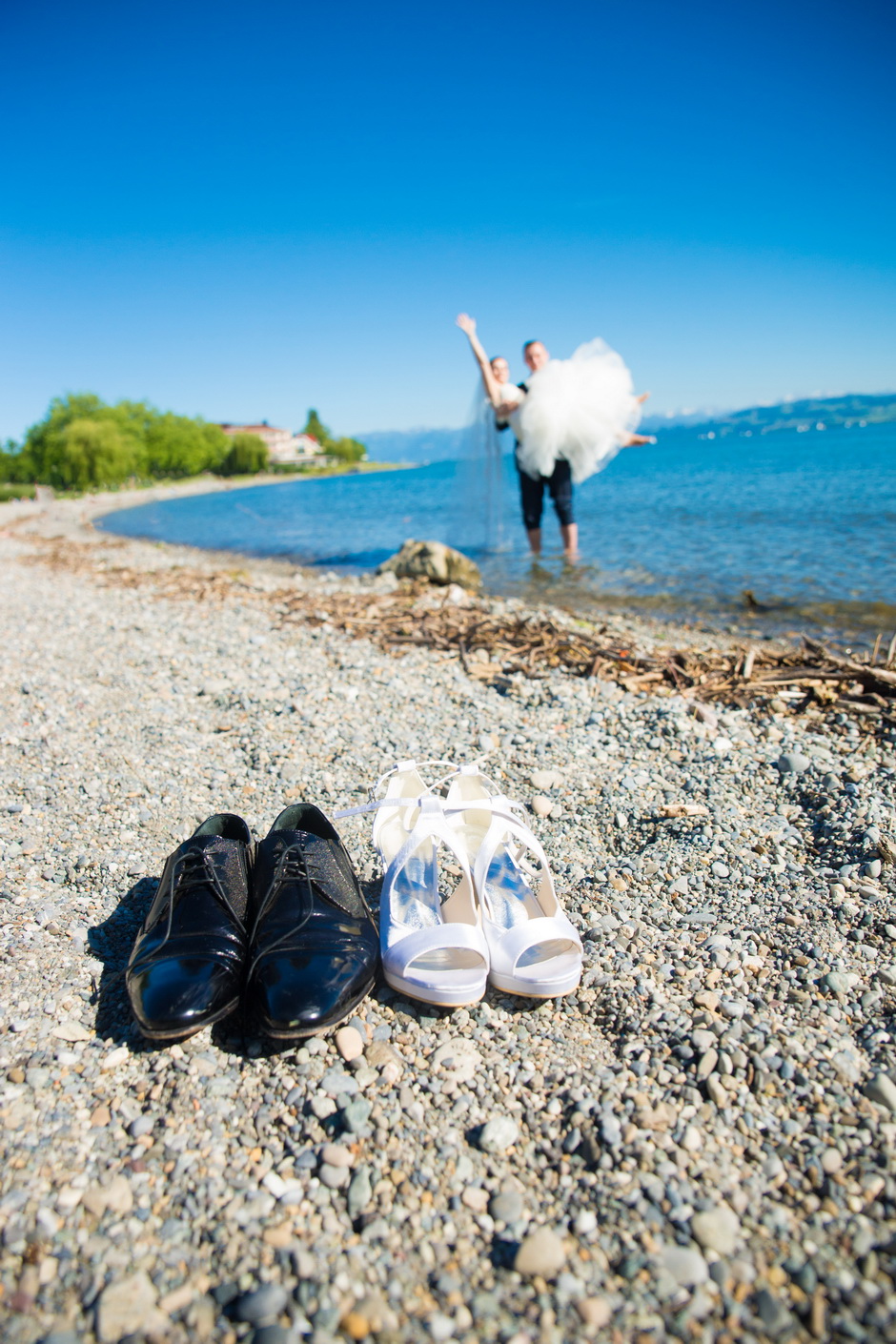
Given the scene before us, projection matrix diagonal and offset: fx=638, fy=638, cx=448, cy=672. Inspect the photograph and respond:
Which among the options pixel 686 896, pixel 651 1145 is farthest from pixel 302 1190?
pixel 686 896

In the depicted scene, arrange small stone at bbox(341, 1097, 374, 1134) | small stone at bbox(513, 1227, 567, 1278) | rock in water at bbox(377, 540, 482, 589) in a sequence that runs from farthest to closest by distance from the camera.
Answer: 1. rock in water at bbox(377, 540, 482, 589)
2. small stone at bbox(341, 1097, 374, 1134)
3. small stone at bbox(513, 1227, 567, 1278)

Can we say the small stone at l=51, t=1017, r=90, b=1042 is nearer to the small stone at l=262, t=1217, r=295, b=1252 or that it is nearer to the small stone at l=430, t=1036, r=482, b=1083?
the small stone at l=262, t=1217, r=295, b=1252

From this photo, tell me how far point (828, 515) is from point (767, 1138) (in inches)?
745

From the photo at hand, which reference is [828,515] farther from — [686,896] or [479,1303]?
[479,1303]

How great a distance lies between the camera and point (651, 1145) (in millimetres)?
1668

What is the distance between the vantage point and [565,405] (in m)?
10.1

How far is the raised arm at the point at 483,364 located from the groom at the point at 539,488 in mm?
175

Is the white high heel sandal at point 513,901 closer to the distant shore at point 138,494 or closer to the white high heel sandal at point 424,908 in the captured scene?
the white high heel sandal at point 424,908

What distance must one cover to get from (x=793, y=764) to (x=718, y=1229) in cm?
264

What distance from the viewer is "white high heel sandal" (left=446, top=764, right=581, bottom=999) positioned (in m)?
2.16

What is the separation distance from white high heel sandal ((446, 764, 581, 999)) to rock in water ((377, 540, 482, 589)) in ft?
26.3

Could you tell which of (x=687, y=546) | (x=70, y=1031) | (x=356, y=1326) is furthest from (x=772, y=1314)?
(x=687, y=546)

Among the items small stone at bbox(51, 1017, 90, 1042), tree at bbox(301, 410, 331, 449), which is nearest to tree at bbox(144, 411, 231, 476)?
tree at bbox(301, 410, 331, 449)

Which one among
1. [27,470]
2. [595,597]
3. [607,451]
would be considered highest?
[27,470]
